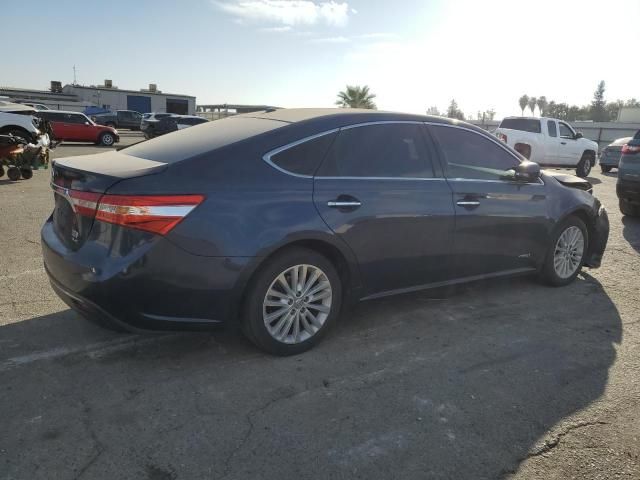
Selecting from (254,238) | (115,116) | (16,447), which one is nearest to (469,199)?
(254,238)

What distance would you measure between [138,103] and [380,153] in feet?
183

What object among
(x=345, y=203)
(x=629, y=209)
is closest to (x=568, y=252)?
(x=345, y=203)

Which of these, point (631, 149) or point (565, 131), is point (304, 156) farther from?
point (565, 131)

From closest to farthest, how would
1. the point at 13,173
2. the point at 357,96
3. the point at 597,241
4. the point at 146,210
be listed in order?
the point at 146,210 < the point at 597,241 < the point at 13,173 < the point at 357,96

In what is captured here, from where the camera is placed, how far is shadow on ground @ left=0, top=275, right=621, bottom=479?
2.49 m

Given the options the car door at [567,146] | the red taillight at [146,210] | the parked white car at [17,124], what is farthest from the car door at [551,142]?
the red taillight at [146,210]

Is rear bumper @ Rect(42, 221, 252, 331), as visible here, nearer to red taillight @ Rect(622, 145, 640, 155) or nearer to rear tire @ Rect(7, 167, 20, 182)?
red taillight @ Rect(622, 145, 640, 155)

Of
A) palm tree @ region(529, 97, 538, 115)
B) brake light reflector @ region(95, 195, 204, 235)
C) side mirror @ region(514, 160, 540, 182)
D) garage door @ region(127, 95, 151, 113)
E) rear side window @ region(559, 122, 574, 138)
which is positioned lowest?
brake light reflector @ region(95, 195, 204, 235)

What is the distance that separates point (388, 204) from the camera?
12.4 ft

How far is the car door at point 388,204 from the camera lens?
3584 millimetres

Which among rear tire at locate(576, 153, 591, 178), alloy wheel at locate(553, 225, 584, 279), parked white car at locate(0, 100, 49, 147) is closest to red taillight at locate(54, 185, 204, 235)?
alloy wheel at locate(553, 225, 584, 279)

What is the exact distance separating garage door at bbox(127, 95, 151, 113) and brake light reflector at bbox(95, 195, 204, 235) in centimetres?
5546

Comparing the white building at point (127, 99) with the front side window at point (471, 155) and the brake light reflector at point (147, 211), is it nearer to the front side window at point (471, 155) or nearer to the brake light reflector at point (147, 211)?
the front side window at point (471, 155)

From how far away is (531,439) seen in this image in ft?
8.98
